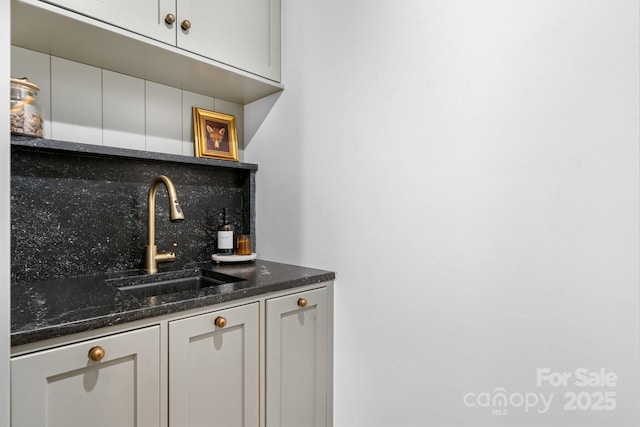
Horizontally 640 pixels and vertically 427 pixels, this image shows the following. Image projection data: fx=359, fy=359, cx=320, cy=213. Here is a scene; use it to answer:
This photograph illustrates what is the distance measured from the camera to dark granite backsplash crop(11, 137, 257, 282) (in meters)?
1.26

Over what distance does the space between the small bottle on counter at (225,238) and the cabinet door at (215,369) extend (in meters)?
0.58

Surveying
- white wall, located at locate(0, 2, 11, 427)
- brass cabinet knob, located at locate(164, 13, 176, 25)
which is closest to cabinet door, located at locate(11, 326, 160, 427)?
white wall, located at locate(0, 2, 11, 427)

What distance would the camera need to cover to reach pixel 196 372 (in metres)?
1.08

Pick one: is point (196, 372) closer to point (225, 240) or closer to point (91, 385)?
point (91, 385)

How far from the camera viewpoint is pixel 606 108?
3.09 ft

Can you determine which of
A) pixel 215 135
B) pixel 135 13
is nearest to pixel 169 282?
pixel 215 135

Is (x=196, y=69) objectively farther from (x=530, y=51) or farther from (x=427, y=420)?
(x=427, y=420)

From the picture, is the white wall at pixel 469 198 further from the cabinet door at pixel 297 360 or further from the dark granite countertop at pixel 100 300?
the dark granite countertop at pixel 100 300

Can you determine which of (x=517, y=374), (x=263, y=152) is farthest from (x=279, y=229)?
(x=517, y=374)

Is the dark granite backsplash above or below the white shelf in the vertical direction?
below

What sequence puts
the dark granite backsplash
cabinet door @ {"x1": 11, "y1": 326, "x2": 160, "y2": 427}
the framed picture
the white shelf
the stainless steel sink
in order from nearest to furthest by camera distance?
cabinet door @ {"x1": 11, "y1": 326, "x2": 160, "y2": 427}
the white shelf
the dark granite backsplash
the stainless steel sink
the framed picture

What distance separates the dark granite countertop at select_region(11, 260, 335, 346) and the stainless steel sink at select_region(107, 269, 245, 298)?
0.06 ft

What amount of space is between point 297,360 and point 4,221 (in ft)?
3.36

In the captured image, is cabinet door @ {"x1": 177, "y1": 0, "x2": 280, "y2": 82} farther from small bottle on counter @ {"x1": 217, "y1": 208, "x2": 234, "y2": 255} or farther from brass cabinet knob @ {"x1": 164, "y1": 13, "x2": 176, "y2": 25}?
small bottle on counter @ {"x1": 217, "y1": 208, "x2": 234, "y2": 255}
